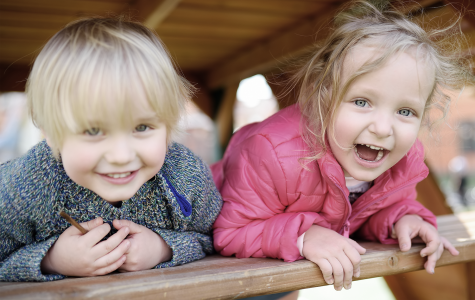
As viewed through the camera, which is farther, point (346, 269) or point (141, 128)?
point (346, 269)

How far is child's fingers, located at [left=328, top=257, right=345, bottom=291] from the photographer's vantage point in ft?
3.16

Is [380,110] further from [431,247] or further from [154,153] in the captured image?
[154,153]

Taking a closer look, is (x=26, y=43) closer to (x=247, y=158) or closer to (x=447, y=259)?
(x=247, y=158)

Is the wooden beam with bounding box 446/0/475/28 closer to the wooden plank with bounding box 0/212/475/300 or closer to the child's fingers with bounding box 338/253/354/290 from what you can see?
the wooden plank with bounding box 0/212/475/300

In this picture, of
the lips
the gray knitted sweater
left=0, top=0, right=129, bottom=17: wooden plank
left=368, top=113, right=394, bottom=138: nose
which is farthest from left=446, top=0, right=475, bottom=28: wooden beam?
left=0, top=0, right=129, bottom=17: wooden plank

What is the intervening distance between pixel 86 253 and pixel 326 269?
498 mm

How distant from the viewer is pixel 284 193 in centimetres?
109

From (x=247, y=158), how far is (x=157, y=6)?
120cm

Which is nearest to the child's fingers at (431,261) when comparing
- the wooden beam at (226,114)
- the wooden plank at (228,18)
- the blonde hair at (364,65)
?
the blonde hair at (364,65)

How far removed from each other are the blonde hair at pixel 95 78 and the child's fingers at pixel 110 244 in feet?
0.69

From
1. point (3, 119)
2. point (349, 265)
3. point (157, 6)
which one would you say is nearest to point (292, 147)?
point (349, 265)

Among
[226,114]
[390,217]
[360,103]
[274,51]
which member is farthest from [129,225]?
[226,114]

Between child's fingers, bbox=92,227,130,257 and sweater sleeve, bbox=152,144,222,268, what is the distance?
0.34 ft

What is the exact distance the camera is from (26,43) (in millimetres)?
2809
